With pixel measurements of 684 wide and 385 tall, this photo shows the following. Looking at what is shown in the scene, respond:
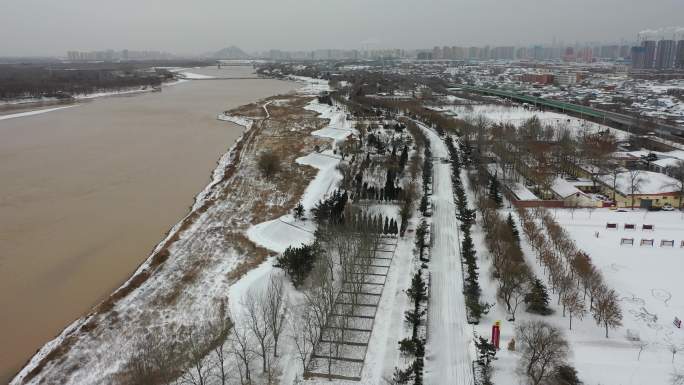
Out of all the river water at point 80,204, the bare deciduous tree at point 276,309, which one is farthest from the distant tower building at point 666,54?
the bare deciduous tree at point 276,309

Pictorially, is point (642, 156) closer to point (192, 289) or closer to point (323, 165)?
point (323, 165)

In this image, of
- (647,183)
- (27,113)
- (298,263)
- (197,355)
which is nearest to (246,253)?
(298,263)

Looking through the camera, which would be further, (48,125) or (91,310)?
(48,125)

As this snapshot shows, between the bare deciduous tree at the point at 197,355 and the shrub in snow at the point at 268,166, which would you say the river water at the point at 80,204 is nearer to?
the shrub in snow at the point at 268,166

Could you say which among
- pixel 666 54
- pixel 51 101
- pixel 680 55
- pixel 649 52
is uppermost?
pixel 649 52

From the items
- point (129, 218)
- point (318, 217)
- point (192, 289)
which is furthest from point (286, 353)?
point (129, 218)

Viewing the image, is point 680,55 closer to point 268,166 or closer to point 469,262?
point 268,166
